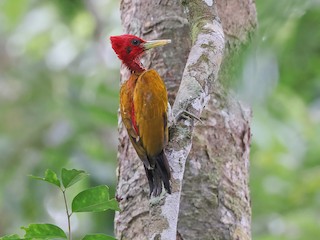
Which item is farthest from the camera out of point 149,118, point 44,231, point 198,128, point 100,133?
point 100,133

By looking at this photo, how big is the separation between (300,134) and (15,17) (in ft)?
9.26

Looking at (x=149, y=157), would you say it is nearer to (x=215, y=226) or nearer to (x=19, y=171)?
(x=215, y=226)

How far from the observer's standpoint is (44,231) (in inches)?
101

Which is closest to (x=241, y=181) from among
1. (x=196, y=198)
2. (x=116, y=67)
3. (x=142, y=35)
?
(x=196, y=198)

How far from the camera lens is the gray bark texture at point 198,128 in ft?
9.48

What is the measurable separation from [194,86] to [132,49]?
2.37 feet

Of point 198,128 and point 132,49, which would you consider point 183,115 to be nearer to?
point 198,128

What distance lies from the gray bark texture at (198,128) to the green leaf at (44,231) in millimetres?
427

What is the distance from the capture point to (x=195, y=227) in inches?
122

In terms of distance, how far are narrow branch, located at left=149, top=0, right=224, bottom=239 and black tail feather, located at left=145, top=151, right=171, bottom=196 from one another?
2cm

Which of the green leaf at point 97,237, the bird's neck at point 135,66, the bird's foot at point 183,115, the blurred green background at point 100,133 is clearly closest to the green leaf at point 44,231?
the green leaf at point 97,237

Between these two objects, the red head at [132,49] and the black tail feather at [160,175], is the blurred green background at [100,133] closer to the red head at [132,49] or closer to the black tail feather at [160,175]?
the red head at [132,49]

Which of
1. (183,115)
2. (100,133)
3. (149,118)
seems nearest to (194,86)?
(183,115)

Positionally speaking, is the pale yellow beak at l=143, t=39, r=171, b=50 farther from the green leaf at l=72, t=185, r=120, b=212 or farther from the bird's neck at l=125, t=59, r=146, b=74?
the green leaf at l=72, t=185, r=120, b=212
